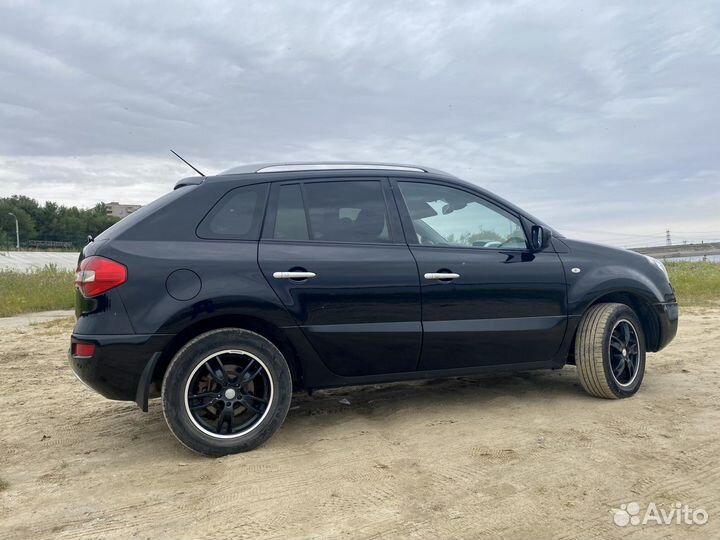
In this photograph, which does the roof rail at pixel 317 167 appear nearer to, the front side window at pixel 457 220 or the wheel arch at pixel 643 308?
the front side window at pixel 457 220

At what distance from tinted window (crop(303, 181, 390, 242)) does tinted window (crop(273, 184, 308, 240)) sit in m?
0.05

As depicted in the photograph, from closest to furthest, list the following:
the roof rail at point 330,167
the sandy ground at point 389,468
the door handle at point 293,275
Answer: the sandy ground at point 389,468, the door handle at point 293,275, the roof rail at point 330,167

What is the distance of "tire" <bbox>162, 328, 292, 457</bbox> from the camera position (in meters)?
3.16

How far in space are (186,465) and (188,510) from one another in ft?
1.99

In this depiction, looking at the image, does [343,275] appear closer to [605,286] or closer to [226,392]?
[226,392]

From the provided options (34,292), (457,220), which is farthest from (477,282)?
(34,292)

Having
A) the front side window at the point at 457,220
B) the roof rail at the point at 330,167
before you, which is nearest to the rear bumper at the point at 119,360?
the roof rail at the point at 330,167

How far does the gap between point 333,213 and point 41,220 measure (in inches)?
3900

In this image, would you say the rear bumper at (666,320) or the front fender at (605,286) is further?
the rear bumper at (666,320)

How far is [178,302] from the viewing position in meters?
3.18

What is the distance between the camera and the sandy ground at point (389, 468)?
243 cm

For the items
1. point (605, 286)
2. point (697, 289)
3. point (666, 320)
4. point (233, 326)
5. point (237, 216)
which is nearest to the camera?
point (233, 326)

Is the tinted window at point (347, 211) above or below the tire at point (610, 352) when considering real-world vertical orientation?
above

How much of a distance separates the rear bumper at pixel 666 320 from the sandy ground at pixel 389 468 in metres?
0.42
